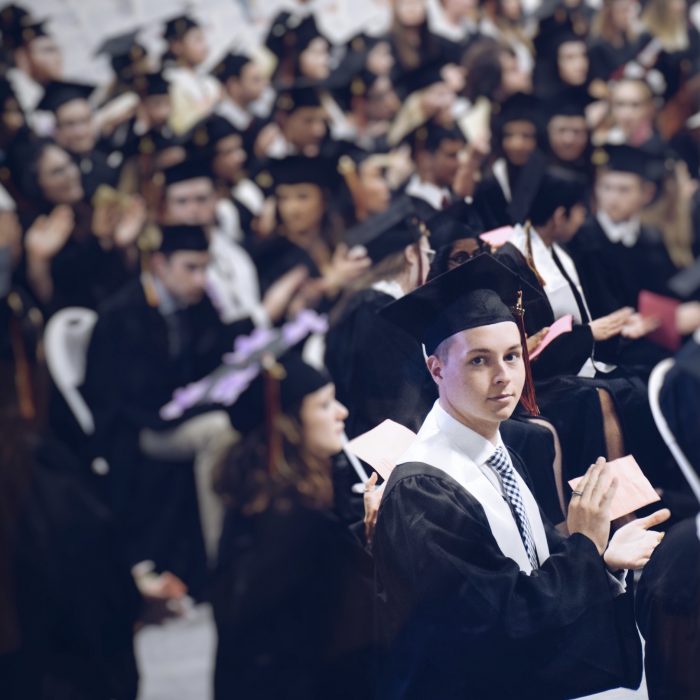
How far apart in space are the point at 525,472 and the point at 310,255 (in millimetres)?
3968

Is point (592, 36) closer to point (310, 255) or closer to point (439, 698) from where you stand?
point (310, 255)

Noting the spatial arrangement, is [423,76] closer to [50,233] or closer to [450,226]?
[50,233]

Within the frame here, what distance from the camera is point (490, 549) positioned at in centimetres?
116

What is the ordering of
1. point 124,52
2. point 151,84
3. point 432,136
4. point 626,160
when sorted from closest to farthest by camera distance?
point 432,136
point 626,160
point 124,52
point 151,84

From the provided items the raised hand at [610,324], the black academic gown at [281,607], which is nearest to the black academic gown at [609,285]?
the raised hand at [610,324]

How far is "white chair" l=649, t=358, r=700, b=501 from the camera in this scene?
118 cm

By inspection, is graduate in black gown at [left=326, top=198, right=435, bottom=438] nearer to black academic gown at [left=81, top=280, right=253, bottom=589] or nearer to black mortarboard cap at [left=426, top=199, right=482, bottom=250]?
black mortarboard cap at [left=426, top=199, right=482, bottom=250]

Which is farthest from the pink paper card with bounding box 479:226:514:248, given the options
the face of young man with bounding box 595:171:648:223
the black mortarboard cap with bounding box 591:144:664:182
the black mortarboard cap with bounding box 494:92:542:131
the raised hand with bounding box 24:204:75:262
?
the raised hand with bounding box 24:204:75:262

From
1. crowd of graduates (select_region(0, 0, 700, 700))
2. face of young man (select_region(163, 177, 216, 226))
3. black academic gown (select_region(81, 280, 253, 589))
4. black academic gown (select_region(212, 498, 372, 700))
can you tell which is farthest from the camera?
face of young man (select_region(163, 177, 216, 226))

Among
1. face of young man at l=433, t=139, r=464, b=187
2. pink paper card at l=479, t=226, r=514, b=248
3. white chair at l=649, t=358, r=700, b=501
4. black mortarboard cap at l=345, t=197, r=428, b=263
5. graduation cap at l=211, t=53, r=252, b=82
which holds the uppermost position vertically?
graduation cap at l=211, t=53, r=252, b=82

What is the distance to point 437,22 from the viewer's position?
605cm

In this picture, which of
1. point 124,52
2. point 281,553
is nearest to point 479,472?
point 281,553

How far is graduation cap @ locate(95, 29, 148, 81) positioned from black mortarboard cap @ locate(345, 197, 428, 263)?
4426 mm

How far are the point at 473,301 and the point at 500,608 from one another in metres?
0.36
